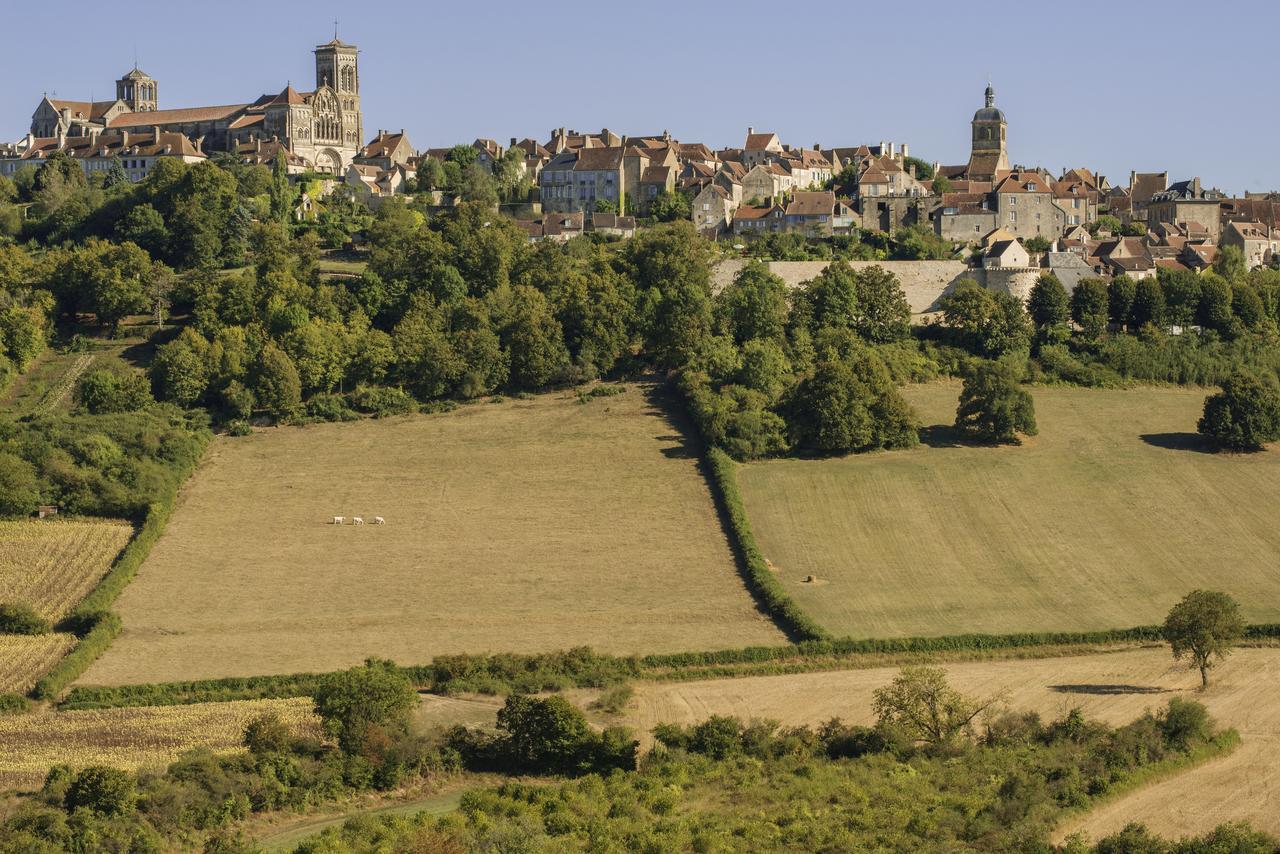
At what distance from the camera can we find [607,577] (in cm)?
5462

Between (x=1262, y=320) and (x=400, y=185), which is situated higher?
(x=400, y=185)

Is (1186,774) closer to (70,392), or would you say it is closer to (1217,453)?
(1217,453)

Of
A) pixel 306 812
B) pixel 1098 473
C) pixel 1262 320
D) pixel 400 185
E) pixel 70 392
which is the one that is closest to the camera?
pixel 306 812

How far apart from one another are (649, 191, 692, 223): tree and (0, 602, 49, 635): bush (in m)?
47.9

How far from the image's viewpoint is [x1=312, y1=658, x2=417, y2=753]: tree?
4078 cm

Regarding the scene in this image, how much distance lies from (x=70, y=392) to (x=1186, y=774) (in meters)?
46.9

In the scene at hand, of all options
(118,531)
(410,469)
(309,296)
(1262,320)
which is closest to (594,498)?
(410,469)

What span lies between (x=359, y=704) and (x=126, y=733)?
538 cm

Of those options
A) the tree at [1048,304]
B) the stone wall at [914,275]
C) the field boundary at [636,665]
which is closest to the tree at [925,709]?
the field boundary at [636,665]

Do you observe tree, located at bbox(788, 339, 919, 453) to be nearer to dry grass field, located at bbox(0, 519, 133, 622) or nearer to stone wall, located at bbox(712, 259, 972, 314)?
stone wall, located at bbox(712, 259, 972, 314)

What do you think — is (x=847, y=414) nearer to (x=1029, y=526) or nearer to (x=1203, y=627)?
(x=1029, y=526)

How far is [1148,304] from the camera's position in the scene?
77188 millimetres

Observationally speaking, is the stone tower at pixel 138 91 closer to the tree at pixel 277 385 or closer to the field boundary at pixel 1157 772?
the tree at pixel 277 385

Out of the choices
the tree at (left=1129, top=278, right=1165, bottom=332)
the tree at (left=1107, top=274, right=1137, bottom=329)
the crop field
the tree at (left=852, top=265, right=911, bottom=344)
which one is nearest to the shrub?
the crop field
